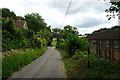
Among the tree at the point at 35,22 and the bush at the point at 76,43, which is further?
the tree at the point at 35,22

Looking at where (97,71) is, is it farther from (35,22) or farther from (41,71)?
(35,22)

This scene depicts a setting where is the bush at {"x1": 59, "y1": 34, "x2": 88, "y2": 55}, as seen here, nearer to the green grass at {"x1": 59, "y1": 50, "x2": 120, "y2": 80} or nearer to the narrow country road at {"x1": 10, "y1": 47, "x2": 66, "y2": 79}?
the narrow country road at {"x1": 10, "y1": 47, "x2": 66, "y2": 79}

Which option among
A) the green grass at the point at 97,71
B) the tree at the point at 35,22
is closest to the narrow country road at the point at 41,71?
the green grass at the point at 97,71

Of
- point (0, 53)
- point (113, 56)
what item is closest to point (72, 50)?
point (113, 56)

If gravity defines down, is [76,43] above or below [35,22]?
below

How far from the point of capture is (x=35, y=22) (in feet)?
392

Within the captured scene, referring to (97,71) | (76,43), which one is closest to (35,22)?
(76,43)

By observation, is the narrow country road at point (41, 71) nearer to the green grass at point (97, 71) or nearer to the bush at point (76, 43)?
the green grass at point (97, 71)

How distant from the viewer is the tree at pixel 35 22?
119312 millimetres

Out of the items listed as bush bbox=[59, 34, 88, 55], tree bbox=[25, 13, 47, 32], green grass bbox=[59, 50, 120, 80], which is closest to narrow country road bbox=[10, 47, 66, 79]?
green grass bbox=[59, 50, 120, 80]

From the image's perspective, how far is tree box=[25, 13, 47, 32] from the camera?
119 meters

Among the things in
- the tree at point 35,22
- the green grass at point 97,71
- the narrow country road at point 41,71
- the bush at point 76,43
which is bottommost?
the narrow country road at point 41,71

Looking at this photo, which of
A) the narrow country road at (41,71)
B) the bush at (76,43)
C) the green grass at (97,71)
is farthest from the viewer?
the bush at (76,43)

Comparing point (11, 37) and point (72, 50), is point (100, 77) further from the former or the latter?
point (72, 50)
